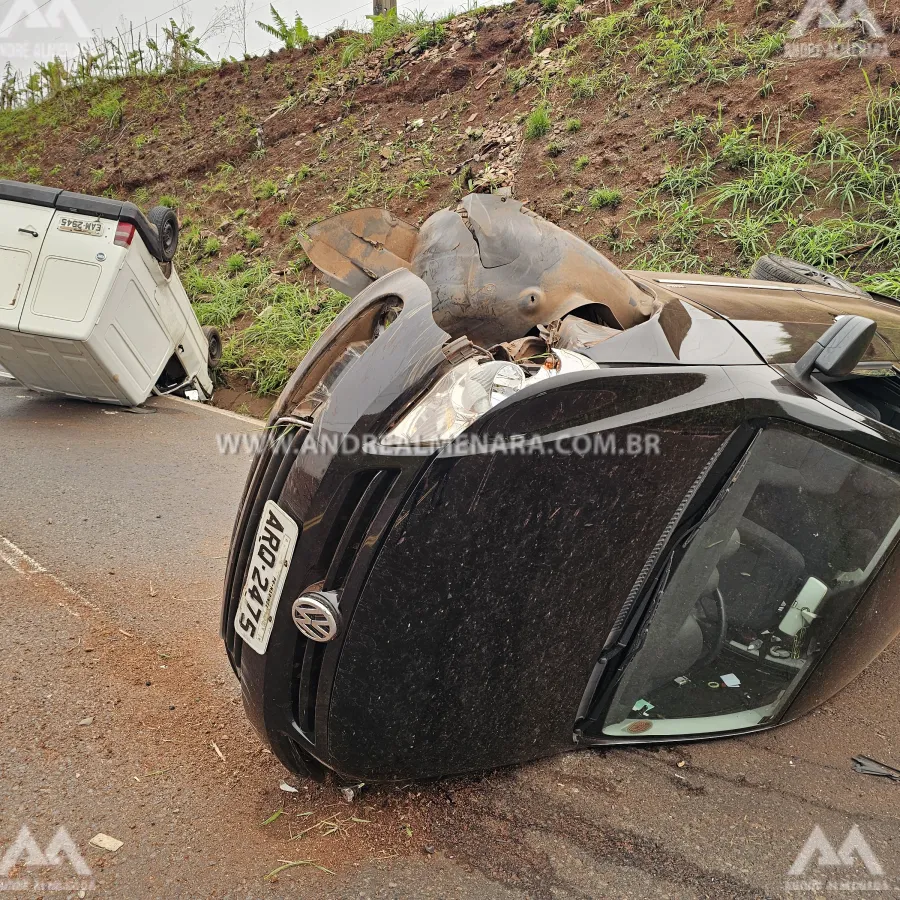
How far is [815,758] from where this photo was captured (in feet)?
7.99

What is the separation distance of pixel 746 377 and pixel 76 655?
7.92ft

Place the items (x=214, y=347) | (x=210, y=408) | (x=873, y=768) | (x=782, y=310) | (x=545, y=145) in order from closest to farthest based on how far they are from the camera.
→ 1. (x=873, y=768)
2. (x=782, y=310)
3. (x=210, y=408)
4. (x=214, y=347)
5. (x=545, y=145)

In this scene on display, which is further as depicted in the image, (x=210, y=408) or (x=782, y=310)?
(x=210, y=408)

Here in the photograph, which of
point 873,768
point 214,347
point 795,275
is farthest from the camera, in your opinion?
point 214,347

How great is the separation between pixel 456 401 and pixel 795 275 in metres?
3.10

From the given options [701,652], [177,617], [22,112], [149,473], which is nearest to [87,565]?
[177,617]

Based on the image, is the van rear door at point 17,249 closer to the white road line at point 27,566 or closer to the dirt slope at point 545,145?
the dirt slope at point 545,145

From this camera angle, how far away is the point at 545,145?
359 inches

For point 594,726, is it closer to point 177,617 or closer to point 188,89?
point 177,617

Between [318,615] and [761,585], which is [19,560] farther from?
[761,585]
